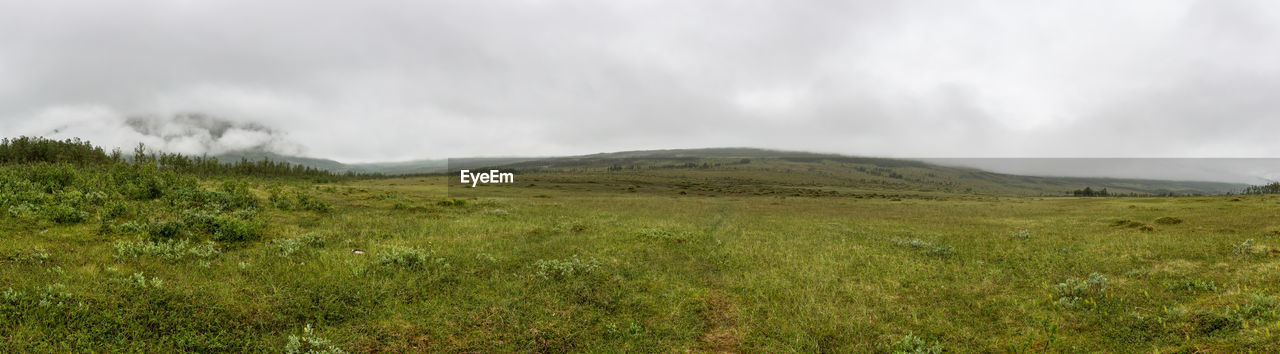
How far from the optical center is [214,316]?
8164mm

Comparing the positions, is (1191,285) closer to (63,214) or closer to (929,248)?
(929,248)

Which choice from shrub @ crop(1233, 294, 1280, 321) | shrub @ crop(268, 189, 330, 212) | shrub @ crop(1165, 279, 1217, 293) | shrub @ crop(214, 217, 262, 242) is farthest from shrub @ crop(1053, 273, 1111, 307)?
shrub @ crop(268, 189, 330, 212)

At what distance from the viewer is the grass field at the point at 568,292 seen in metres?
7.96

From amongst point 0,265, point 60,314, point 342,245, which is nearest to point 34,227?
point 0,265

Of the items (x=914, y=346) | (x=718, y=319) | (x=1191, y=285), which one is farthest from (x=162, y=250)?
(x=1191, y=285)

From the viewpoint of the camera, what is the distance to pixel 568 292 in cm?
1116

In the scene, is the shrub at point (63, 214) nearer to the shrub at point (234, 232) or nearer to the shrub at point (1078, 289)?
the shrub at point (234, 232)

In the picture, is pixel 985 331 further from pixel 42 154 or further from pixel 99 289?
pixel 42 154

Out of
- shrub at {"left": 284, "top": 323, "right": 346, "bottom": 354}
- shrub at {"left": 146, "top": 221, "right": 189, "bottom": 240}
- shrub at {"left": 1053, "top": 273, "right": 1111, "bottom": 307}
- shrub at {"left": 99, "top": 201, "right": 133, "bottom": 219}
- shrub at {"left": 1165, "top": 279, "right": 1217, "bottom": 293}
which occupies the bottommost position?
shrub at {"left": 284, "top": 323, "right": 346, "bottom": 354}

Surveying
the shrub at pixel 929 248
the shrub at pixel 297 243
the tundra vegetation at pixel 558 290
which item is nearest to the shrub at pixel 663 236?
the tundra vegetation at pixel 558 290

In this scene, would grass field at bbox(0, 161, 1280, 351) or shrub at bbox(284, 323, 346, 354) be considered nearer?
shrub at bbox(284, 323, 346, 354)

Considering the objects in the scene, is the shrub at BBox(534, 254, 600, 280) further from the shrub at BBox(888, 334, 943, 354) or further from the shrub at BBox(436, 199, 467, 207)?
the shrub at BBox(436, 199, 467, 207)

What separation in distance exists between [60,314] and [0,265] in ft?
11.8

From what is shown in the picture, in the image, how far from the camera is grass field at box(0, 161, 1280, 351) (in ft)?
26.1
